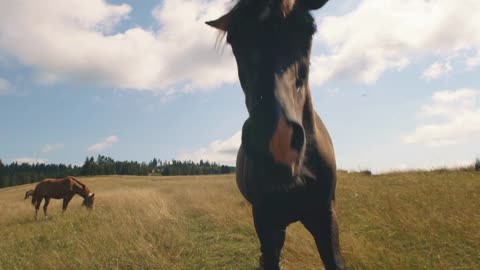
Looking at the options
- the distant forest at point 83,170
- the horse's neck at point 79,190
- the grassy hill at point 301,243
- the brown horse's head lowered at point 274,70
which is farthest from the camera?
the distant forest at point 83,170

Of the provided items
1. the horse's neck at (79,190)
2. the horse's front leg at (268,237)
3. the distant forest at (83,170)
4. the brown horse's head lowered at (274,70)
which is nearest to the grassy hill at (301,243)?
the horse's front leg at (268,237)

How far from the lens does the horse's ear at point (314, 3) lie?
190 centimetres

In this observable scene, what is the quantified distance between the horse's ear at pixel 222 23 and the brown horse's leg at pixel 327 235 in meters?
1.41

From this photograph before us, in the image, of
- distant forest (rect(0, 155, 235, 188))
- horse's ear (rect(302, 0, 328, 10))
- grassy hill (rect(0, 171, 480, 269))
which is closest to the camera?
horse's ear (rect(302, 0, 328, 10))

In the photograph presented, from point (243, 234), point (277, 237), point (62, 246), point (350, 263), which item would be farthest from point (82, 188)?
point (277, 237)

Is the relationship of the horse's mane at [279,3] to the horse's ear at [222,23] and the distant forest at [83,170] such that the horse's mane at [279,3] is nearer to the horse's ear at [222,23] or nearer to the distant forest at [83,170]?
the horse's ear at [222,23]

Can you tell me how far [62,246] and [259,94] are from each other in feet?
28.0

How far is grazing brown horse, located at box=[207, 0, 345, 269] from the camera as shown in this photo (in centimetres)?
148

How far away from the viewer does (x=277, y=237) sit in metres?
2.56

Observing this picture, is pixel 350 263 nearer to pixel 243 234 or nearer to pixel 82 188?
pixel 243 234

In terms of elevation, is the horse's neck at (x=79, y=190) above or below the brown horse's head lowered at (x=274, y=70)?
below

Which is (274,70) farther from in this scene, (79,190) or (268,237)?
(79,190)

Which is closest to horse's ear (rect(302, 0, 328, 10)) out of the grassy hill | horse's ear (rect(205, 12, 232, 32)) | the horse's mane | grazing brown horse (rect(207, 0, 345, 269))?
grazing brown horse (rect(207, 0, 345, 269))

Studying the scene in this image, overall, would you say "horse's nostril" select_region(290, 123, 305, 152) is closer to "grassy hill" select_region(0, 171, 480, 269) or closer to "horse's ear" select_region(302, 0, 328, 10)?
"horse's ear" select_region(302, 0, 328, 10)
